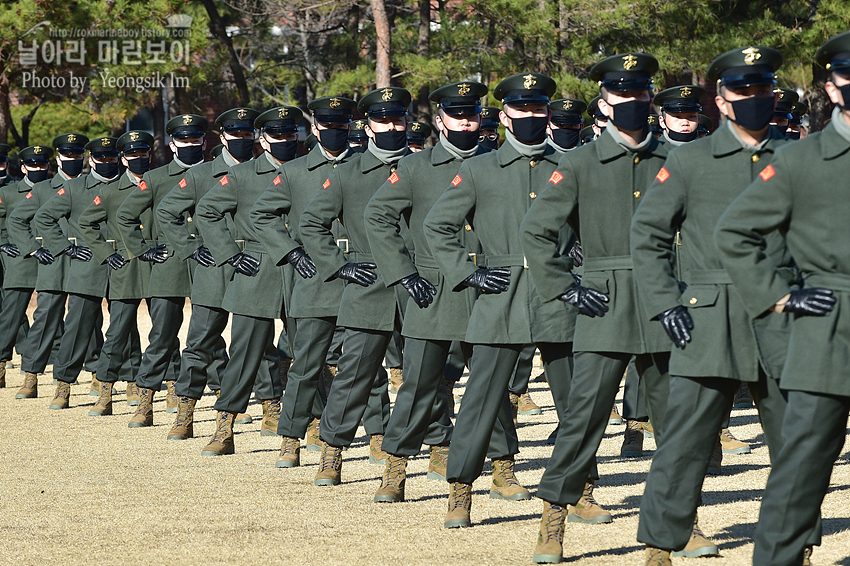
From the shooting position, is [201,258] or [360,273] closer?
[360,273]

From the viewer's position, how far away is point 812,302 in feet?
14.6

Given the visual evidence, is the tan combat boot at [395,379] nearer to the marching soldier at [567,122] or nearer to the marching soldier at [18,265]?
the marching soldier at [567,122]

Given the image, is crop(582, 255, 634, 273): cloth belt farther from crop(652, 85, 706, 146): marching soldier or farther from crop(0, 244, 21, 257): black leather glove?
crop(0, 244, 21, 257): black leather glove

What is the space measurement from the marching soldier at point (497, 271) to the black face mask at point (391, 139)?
1.21 meters

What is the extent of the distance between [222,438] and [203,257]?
1527 millimetres

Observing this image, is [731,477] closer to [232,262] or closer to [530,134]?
[530,134]

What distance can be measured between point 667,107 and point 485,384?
9.13 ft

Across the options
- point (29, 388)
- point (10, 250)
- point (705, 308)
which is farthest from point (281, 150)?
point (10, 250)

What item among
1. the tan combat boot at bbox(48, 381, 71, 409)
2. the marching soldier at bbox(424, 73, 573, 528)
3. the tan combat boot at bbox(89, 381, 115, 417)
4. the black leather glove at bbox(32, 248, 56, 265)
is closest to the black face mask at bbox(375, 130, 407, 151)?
the marching soldier at bbox(424, 73, 573, 528)

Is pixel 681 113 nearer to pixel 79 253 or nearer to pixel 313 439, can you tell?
pixel 313 439

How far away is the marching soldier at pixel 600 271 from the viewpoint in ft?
18.6

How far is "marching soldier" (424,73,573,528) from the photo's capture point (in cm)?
627

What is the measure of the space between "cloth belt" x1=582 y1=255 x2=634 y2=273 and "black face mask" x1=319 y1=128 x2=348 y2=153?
294 cm

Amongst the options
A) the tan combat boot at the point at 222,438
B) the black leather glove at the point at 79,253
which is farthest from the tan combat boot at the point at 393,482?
the black leather glove at the point at 79,253
